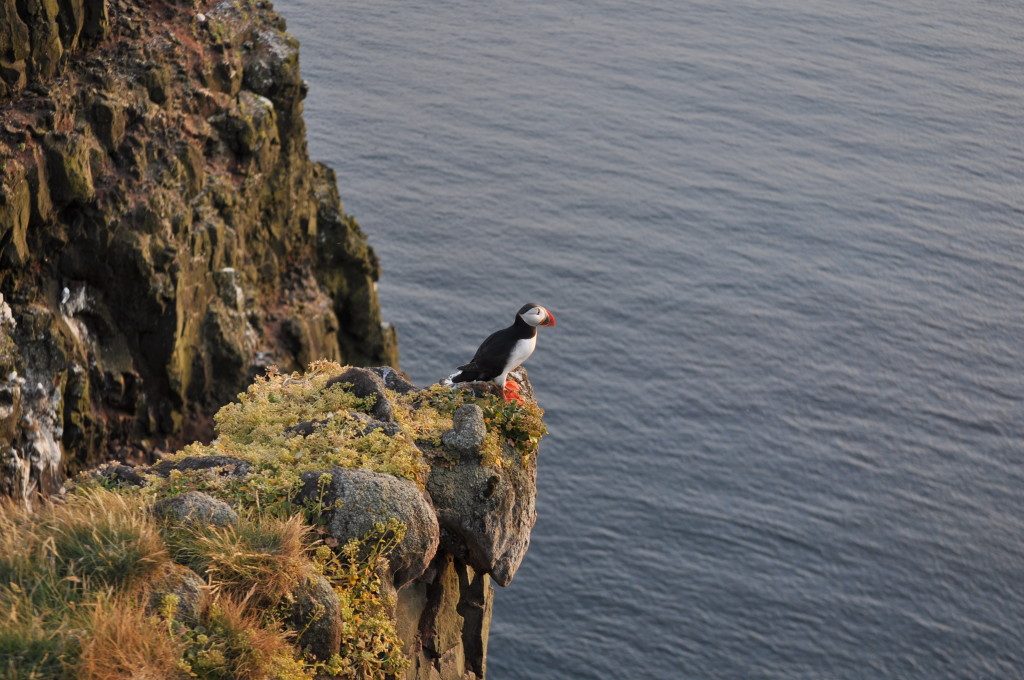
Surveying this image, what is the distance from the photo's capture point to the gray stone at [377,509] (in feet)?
37.6

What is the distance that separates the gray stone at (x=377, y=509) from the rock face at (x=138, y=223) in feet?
58.5

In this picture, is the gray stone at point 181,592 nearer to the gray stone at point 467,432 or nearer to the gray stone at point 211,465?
the gray stone at point 211,465

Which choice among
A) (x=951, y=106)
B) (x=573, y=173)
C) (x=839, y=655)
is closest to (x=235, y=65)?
(x=839, y=655)

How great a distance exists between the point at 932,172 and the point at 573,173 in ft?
112

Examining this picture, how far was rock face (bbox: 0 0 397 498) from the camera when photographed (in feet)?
89.6

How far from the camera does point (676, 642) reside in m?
45.1

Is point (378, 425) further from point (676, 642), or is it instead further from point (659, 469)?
point (659, 469)

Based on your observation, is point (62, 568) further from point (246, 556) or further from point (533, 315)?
point (533, 315)

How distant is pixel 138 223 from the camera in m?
30.7

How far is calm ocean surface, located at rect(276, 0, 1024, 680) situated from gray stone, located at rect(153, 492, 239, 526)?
3382 cm

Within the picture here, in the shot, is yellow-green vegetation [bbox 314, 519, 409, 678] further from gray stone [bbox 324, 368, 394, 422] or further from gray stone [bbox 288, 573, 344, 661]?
gray stone [bbox 324, 368, 394, 422]

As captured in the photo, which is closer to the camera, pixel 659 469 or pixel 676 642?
pixel 676 642

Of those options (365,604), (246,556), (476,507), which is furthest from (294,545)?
(476,507)

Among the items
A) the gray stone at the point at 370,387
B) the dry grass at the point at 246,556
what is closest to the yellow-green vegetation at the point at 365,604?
the dry grass at the point at 246,556
